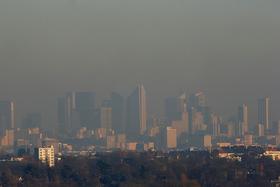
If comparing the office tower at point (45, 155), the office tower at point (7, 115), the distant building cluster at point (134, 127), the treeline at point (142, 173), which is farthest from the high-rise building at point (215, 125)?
the treeline at point (142, 173)

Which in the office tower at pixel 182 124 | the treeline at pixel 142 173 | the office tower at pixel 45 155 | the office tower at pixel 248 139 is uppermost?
the office tower at pixel 182 124

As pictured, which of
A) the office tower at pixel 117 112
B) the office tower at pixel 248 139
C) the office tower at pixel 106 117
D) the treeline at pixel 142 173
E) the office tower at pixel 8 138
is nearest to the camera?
the treeline at pixel 142 173

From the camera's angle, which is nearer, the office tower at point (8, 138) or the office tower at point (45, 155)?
the office tower at point (45, 155)

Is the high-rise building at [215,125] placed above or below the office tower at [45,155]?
above

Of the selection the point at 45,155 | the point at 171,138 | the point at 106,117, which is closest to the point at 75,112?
the point at 106,117

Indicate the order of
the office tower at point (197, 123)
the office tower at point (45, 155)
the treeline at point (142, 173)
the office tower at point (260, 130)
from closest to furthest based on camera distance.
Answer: the treeline at point (142, 173) < the office tower at point (45, 155) < the office tower at point (260, 130) < the office tower at point (197, 123)

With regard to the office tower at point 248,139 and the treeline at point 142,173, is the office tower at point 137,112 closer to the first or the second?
the office tower at point 248,139

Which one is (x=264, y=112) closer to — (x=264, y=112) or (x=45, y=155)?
(x=264, y=112)

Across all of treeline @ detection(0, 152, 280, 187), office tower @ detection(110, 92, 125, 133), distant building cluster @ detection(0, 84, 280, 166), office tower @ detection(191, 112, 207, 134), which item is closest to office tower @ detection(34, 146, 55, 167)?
treeline @ detection(0, 152, 280, 187)
